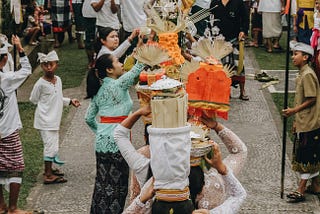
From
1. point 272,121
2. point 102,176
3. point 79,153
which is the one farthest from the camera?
point 272,121

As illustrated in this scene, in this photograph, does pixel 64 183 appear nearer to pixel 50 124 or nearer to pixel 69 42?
pixel 50 124

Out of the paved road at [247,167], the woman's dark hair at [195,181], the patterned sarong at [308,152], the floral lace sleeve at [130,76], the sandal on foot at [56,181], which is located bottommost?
the paved road at [247,167]

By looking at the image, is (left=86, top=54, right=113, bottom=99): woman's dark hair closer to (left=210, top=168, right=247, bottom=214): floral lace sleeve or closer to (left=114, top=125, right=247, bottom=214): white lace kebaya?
(left=114, top=125, right=247, bottom=214): white lace kebaya

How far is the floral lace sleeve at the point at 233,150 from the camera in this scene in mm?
5215

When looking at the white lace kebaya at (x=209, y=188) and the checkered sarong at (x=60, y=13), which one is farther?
the checkered sarong at (x=60, y=13)

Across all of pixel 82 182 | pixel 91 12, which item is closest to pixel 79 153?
pixel 82 182

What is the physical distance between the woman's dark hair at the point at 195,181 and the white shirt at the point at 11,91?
2781 mm

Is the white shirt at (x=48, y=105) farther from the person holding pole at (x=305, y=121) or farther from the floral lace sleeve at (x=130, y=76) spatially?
the person holding pole at (x=305, y=121)

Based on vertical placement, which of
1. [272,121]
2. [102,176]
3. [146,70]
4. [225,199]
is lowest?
[272,121]

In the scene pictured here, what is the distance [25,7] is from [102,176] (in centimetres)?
1014

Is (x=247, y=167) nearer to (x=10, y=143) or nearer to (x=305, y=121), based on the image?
(x=305, y=121)

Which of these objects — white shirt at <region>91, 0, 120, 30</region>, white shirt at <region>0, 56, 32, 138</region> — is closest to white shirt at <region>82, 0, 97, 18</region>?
white shirt at <region>91, 0, 120, 30</region>

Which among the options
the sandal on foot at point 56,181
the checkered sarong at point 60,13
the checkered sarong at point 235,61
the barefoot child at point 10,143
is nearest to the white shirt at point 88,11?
the checkered sarong at point 60,13

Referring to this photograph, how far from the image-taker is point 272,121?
10.9m
